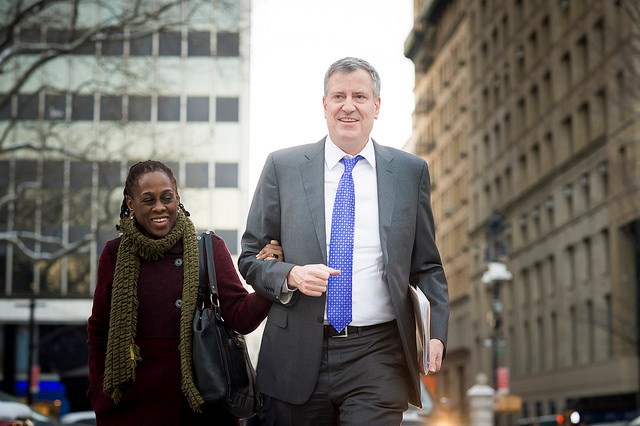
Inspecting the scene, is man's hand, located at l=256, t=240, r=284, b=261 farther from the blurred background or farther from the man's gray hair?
the blurred background

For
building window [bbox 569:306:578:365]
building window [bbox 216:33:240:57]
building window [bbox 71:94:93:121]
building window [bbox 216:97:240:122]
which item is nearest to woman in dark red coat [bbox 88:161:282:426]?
building window [bbox 569:306:578:365]

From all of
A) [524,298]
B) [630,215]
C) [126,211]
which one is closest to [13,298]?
[524,298]

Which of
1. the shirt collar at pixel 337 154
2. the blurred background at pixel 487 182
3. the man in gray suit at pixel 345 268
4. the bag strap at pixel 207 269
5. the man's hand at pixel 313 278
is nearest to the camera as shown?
the man's hand at pixel 313 278

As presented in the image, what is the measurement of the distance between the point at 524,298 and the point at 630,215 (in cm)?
1952

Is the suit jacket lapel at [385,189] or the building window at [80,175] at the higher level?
the building window at [80,175]

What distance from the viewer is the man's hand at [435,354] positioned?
19.1 ft

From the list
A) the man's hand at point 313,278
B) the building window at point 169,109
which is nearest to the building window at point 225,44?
the building window at point 169,109

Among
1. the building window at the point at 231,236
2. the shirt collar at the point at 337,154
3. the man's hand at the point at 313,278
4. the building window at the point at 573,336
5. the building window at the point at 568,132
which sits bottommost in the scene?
the man's hand at the point at 313,278

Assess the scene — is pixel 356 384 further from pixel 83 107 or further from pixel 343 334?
pixel 83 107

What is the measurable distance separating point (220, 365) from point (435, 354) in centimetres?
94

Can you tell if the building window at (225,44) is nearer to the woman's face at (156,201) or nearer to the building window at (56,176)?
the building window at (56,176)

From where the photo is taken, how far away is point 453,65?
85.9 meters

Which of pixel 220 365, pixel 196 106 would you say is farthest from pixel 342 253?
pixel 196 106

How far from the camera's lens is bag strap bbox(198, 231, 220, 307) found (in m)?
6.03
